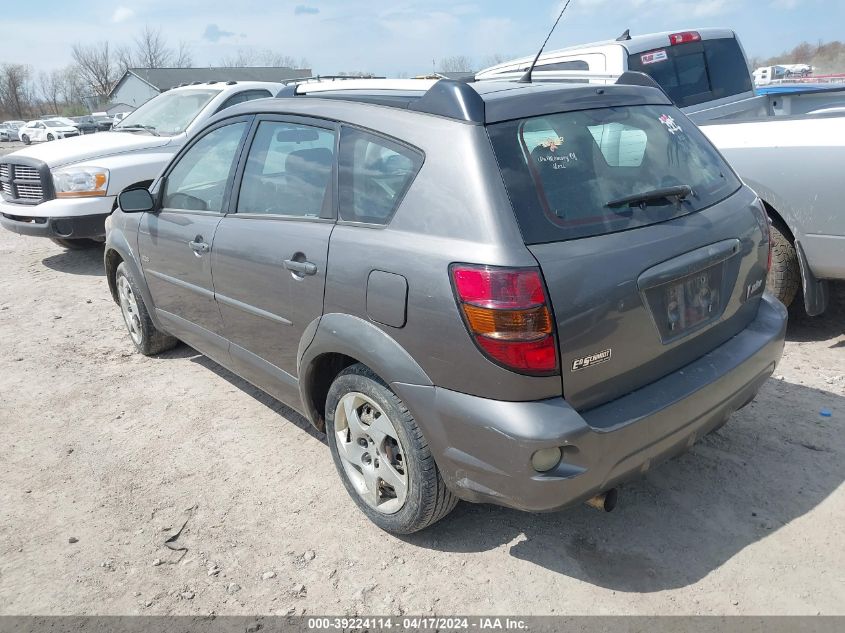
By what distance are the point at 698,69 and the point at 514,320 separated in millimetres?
5490

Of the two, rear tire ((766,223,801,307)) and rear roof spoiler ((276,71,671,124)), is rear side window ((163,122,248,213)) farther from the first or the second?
rear tire ((766,223,801,307))

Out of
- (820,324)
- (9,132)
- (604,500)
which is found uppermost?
(9,132)

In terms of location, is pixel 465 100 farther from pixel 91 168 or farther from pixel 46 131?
pixel 46 131

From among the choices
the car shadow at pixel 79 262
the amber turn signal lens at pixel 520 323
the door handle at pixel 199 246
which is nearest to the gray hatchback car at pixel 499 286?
the amber turn signal lens at pixel 520 323

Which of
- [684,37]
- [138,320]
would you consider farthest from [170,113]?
[684,37]

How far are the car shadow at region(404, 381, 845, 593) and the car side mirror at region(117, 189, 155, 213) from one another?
261 cm

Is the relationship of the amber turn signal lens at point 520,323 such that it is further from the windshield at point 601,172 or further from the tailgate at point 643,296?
the windshield at point 601,172

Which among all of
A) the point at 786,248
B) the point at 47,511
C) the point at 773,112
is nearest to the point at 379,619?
the point at 47,511

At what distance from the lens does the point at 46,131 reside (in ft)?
144

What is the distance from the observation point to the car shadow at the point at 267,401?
397 centimetres

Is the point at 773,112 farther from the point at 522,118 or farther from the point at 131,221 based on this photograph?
the point at 131,221

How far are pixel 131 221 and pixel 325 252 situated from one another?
7.73 ft

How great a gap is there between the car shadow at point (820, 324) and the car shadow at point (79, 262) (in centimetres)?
692

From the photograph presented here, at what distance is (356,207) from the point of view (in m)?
2.85
